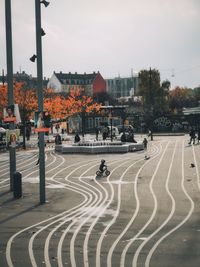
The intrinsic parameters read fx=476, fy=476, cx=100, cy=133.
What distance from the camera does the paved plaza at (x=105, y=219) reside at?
36.9 ft

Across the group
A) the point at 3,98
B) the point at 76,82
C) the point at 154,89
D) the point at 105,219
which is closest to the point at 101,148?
the point at 3,98

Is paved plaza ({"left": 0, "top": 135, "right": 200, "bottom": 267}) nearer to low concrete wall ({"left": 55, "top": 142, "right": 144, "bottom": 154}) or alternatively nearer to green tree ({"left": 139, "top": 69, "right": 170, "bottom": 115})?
low concrete wall ({"left": 55, "top": 142, "right": 144, "bottom": 154})

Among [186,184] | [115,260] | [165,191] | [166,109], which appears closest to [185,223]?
[115,260]

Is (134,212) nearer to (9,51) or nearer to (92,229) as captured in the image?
(92,229)

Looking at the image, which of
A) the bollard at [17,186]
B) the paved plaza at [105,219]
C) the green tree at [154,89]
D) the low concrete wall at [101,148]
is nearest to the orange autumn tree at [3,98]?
the low concrete wall at [101,148]

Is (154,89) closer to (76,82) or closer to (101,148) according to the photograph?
(101,148)

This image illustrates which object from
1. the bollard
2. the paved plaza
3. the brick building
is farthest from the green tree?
the bollard

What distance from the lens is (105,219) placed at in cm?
1508

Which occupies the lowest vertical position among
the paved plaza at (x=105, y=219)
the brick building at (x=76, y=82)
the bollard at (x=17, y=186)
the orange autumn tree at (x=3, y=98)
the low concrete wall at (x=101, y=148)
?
the paved plaza at (x=105, y=219)

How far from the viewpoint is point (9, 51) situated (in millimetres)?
20172

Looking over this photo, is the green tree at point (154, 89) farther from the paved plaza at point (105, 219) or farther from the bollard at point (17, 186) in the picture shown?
the bollard at point (17, 186)

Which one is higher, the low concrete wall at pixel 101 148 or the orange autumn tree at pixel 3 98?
the orange autumn tree at pixel 3 98

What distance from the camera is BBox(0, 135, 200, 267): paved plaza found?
11234mm

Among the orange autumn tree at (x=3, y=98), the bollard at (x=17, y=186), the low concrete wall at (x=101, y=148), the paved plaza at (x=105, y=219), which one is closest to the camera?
the paved plaza at (x=105, y=219)
